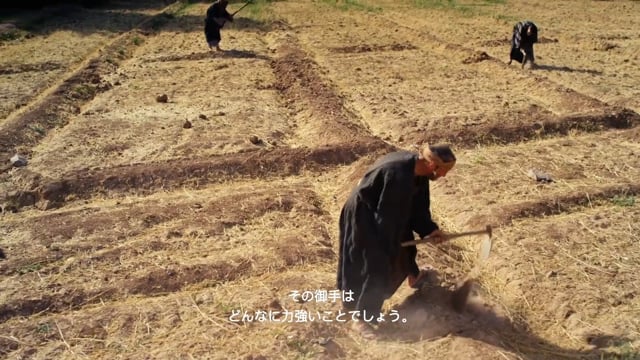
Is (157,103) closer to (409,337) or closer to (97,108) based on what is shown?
(97,108)

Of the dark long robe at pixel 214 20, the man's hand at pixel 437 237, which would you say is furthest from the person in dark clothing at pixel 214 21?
the man's hand at pixel 437 237

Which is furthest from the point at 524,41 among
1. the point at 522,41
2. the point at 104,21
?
the point at 104,21

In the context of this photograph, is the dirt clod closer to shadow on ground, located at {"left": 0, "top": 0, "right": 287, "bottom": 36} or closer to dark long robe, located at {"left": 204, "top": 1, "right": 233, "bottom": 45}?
dark long robe, located at {"left": 204, "top": 1, "right": 233, "bottom": 45}

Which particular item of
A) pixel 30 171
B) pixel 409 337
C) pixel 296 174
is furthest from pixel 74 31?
pixel 409 337

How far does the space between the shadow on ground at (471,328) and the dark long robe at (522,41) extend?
325 inches

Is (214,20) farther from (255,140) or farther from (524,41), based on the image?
(524,41)

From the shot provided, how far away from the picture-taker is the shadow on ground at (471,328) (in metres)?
4.20

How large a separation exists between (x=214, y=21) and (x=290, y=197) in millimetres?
8176

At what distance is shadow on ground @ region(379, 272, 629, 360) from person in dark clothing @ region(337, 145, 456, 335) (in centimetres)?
31

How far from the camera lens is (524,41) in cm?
1166

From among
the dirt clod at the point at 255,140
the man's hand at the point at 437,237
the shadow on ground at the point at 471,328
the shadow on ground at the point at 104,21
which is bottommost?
the shadow on ground at the point at 471,328

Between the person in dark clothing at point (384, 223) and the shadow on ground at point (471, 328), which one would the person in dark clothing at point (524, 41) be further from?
the person in dark clothing at point (384, 223)

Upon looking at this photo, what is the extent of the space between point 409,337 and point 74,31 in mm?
16217

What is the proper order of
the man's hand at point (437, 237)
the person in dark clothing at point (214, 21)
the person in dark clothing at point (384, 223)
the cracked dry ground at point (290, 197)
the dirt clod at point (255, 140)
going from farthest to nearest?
1. the person in dark clothing at point (214, 21)
2. the dirt clod at point (255, 140)
3. the cracked dry ground at point (290, 197)
4. the man's hand at point (437, 237)
5. the person in dark clothing at point (384, 223)
